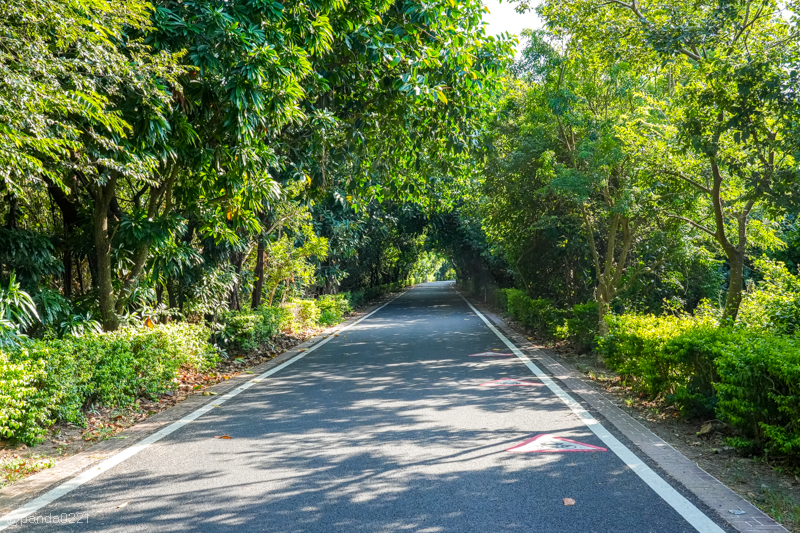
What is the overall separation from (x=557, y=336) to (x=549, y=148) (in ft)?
14.0

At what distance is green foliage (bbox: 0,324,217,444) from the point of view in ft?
16.9

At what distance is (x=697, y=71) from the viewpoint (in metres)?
8.18

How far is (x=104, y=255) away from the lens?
337 inches

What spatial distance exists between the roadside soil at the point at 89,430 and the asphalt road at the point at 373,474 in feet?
2.36

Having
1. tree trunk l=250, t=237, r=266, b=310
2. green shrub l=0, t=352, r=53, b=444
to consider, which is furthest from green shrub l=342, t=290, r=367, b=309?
green shrub l=0, t=352, r=53, b=444

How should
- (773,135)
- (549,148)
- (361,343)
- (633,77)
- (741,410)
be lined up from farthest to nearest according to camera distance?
(361,343) → (549,148) → (633,77) → (773,135) → (741,410)

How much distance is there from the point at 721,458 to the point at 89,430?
6184 millimetres

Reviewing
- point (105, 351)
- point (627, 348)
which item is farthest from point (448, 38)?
point (105, 351)

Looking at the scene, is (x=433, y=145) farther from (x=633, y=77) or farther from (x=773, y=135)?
(x=773, y=135)

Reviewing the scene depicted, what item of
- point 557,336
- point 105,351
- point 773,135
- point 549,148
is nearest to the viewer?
point 105,351

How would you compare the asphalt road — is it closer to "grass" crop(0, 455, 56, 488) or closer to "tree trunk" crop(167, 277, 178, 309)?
"grass" crop(0, 455, 56, 488)

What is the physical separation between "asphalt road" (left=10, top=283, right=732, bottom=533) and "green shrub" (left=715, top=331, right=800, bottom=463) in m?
1.12

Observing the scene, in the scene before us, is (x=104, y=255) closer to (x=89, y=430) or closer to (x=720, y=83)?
(x=89, y=430)

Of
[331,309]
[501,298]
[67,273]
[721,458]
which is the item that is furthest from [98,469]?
[501,298]
